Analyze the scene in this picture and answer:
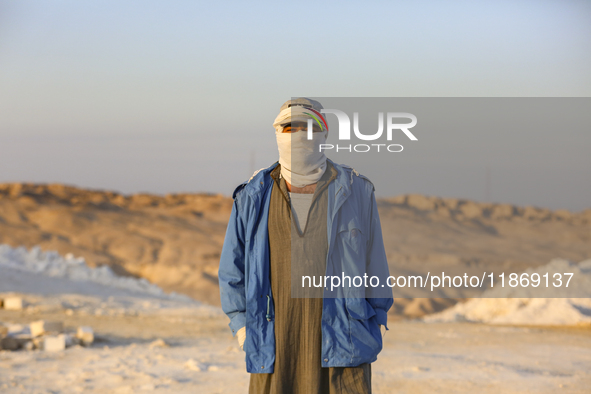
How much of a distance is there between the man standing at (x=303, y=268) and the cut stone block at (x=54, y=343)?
5750 mm

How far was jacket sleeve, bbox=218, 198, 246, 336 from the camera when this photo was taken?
2738 millimetres

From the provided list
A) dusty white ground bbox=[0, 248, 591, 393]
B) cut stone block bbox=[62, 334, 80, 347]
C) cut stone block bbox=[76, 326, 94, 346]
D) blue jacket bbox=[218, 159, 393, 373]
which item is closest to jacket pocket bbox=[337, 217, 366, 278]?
blue jacket bbox=[218, 159, 393, 373]

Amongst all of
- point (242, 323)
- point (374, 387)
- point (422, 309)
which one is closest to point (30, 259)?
point (422, 309)

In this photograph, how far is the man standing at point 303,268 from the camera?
8.63 feet

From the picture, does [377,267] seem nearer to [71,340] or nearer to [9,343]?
[71,340]

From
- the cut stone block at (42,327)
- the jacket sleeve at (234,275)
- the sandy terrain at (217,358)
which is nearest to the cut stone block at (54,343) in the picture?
the sandy terrain at (217,358)

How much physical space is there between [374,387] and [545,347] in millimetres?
3763

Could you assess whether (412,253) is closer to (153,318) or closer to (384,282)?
(153,318)

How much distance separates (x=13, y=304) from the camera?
448 inches

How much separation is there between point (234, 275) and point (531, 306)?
10.5 metres

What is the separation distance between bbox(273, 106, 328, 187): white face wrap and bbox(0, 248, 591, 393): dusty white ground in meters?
3.64

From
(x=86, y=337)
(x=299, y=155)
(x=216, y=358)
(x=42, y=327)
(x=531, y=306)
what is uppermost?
(x=531, y=306)

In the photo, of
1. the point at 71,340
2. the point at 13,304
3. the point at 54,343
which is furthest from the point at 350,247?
the point at 13,304

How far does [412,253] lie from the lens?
51.5ft
